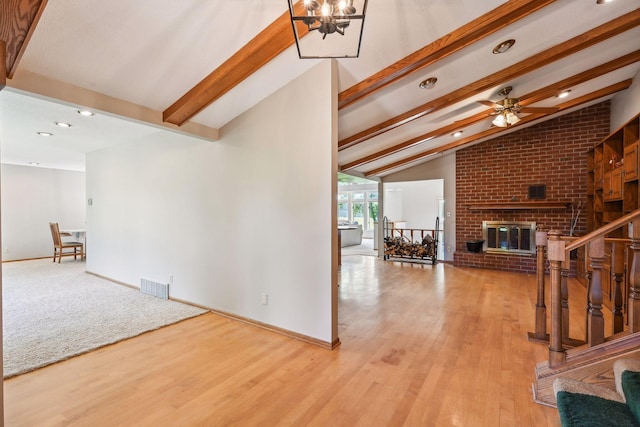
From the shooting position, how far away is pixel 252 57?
242 centimetres

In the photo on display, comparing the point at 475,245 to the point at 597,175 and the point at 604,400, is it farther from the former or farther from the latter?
the point at 604,400

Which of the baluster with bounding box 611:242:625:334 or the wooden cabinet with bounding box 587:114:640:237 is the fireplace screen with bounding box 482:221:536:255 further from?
Result: the baluster with bounding box 611:242:625:334

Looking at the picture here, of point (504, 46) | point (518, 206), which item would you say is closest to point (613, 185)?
point (518, 206)

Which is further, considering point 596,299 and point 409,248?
point 409,248

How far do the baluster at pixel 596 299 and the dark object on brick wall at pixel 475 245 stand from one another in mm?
4945

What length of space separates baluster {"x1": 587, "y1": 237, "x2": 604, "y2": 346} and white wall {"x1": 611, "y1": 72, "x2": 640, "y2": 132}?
146 inches

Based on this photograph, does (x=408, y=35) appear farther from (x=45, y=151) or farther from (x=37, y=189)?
(x=37, y=189)

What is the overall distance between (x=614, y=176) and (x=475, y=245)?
2815mm

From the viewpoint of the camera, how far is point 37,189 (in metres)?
7.63

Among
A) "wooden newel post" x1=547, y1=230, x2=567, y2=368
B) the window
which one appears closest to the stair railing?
"wooden newel post" x1=547, y1=230, x2=567, y2=368

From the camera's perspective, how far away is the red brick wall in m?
5.78

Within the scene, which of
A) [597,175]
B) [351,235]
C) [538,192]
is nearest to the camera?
[597,175]

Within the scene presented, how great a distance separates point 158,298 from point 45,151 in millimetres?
3855

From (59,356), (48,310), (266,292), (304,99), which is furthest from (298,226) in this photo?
(48,310)
